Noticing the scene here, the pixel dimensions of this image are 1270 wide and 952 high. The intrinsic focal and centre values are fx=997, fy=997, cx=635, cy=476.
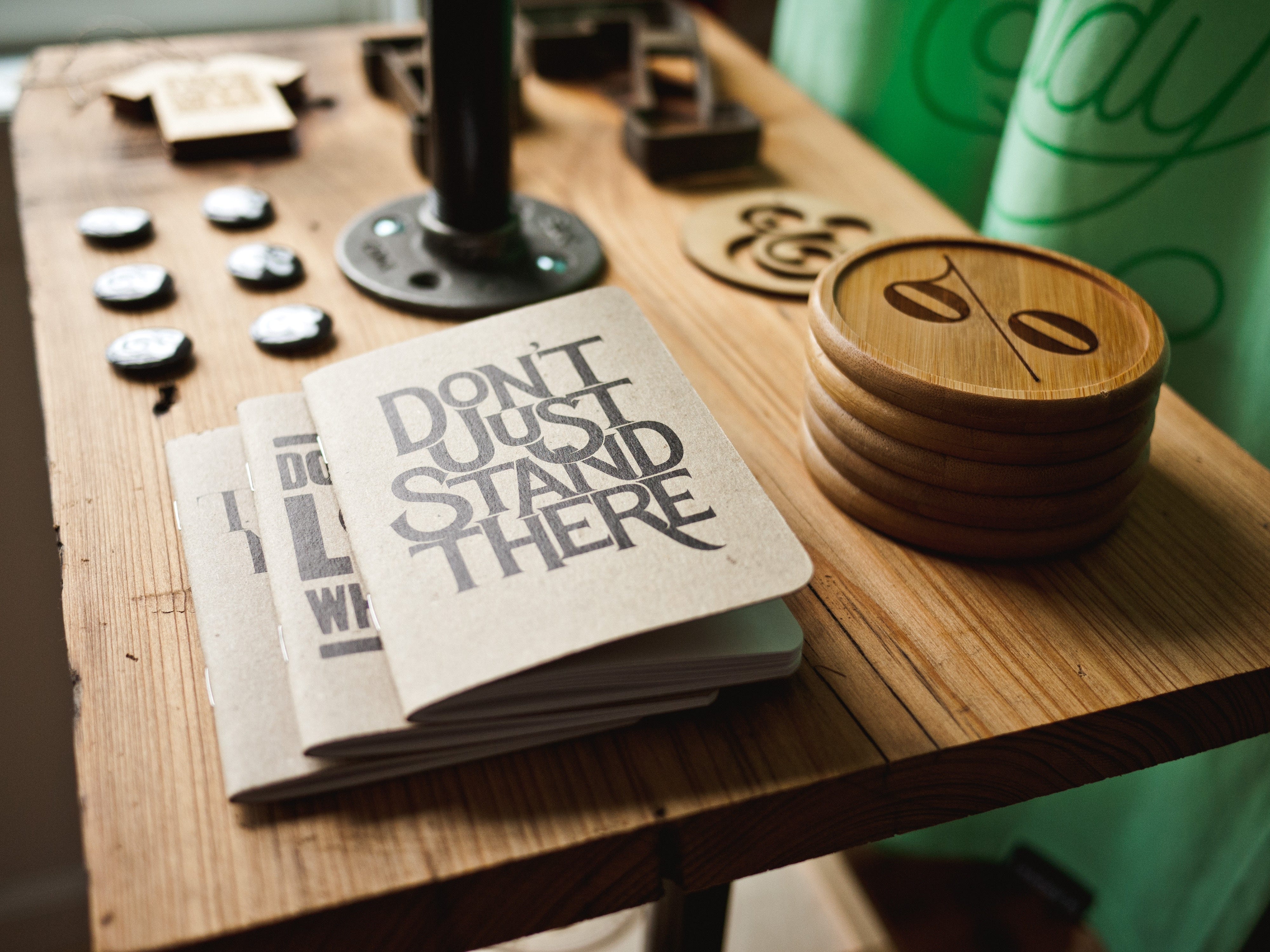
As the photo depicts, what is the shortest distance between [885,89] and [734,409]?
0.57m

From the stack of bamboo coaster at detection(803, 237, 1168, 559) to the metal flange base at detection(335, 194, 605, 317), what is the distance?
24 cm

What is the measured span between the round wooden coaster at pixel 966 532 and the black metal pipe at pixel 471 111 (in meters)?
0.34

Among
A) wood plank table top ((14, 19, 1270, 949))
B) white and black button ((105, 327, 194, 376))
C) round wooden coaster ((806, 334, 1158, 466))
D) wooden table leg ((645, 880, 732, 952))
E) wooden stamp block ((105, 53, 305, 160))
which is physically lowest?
wooden table leg ((645, 880, 732, 952))

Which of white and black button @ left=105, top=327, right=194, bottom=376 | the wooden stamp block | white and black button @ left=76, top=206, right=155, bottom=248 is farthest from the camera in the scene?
the wooden stamp block

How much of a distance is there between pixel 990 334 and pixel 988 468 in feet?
0.29

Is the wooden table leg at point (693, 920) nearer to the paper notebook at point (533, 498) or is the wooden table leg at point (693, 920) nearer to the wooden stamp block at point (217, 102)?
the paper notebook at point (533, 498)

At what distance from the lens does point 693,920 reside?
680mm

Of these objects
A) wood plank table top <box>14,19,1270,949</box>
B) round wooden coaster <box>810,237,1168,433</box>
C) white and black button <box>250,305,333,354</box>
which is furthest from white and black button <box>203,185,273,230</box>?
round wooden coaster <box>810,237,1168,433</box>

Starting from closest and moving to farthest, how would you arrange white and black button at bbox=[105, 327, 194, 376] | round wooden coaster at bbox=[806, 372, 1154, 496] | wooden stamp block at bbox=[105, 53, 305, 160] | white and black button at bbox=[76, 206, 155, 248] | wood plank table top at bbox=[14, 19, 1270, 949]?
wood plank table top at bbox=[14, 19, 1270, 949]
round wooden coaster at bbox=[806, 372, 1154, 496]
white and black button at bbox=[105, 327, 194, 376]
white and black button at bbox=[76, 206, 155, 248]
wooden stamp block at bbox=[105, 53, 305, 160]

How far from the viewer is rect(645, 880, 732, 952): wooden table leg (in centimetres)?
67

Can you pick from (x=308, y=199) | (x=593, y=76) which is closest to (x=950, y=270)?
(x=308, y=199)

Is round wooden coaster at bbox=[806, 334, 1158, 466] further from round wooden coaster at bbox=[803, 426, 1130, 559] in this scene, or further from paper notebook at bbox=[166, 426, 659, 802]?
paper notebook at bbox=[166, 426, 659, 802]

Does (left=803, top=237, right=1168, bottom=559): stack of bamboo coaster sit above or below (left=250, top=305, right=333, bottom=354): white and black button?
above

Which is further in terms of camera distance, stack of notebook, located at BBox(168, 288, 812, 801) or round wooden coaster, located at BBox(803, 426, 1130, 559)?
round wooden coaster, located at BBox(803, 426, 1130, 559)
